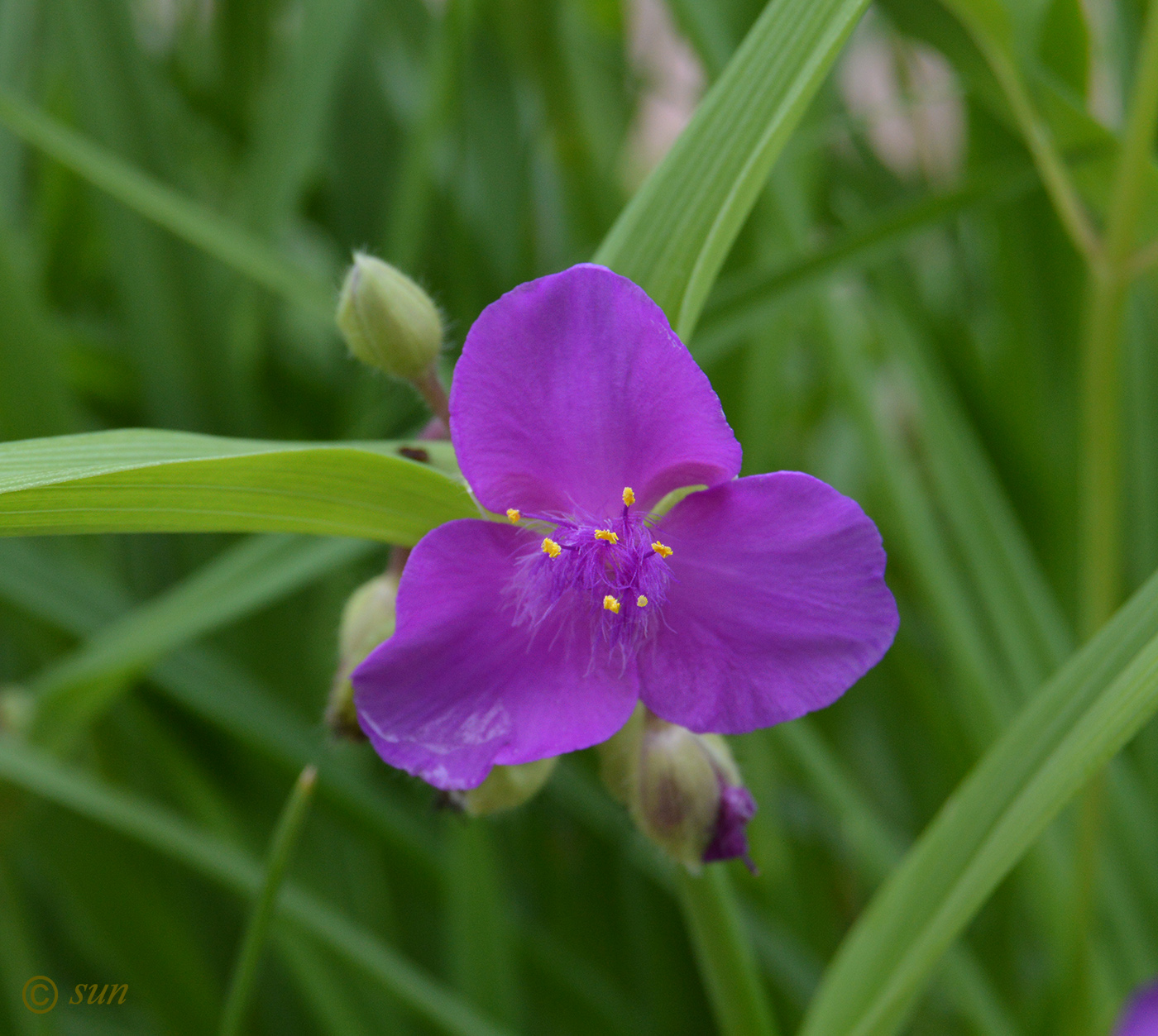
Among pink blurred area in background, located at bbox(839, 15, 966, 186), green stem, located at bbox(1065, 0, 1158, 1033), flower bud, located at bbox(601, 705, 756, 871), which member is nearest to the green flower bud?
flower bud, located at bbox(601, 705, 756, 871)

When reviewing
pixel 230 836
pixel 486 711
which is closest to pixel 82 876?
pixel 230 836

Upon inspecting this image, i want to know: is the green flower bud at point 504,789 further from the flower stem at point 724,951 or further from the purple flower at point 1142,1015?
the purple flower at point 1142,1015

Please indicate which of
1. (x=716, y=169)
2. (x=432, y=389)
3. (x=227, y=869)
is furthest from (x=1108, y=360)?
(x=227, y=869)

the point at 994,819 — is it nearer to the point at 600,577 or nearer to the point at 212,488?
the point at 600,577

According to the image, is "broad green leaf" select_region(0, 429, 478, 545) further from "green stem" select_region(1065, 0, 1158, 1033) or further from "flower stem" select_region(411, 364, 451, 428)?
"green stem" select_region(1065, 0, 1158, 1033)

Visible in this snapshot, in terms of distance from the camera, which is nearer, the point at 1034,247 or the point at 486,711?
the point at 486,711

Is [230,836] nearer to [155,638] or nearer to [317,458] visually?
[155,638]

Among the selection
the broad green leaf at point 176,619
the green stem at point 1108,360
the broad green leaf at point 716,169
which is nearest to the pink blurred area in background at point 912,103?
the green stem at point 1108,360

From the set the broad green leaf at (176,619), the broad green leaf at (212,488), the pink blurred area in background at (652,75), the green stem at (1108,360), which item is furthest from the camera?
the pink blurred area in background at (652,75)
